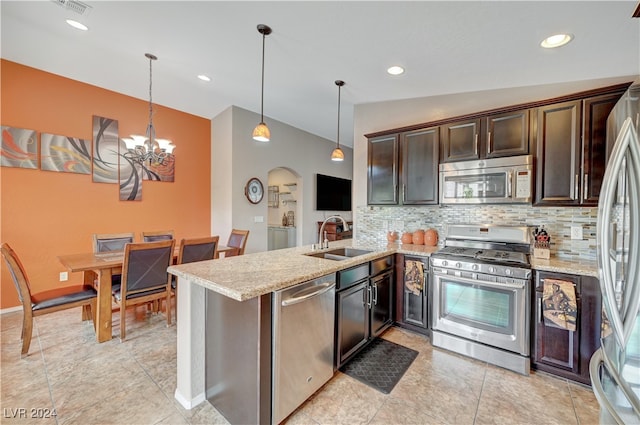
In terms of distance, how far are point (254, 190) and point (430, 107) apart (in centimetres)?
335

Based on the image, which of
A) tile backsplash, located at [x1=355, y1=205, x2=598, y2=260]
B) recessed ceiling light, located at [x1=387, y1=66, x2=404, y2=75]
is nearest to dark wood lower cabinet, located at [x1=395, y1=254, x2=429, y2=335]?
tile backsplash, located at [x1=355, y1=205, x2=598, y2=260]

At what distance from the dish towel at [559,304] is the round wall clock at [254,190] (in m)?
4.37

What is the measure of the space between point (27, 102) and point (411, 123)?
5009 millimetres

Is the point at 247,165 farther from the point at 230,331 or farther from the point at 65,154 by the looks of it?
the point at 230,331

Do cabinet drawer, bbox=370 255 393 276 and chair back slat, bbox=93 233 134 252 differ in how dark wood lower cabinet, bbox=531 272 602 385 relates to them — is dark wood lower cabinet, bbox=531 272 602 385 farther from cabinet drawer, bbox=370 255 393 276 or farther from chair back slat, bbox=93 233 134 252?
chair back slat, bbox=93 233 134 252

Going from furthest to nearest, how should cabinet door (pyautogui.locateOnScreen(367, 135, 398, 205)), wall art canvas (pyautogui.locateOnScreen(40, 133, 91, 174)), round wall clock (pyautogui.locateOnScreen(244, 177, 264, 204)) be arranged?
round wall clock (pyautogui.locateOnScreen(244, 177, 264, 204)), wall art canvas (pyautogui.locateOnScreen(40, 133, 91, 174)), cabinet door (pyautogui.locateOnScreen(367, 135, 398, 205))

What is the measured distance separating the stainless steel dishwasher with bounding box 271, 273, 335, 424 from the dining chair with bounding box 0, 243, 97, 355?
238 centimetres

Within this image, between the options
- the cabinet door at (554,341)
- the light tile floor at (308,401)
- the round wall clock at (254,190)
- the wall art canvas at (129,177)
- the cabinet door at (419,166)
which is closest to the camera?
the light tile floor at (308,401)

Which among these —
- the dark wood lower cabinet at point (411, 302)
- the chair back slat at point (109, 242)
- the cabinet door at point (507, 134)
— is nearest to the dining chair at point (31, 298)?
the chair back slat at point (109, 242)

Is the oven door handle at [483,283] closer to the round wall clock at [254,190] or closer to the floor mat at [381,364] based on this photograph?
the floor mat at [381,364]

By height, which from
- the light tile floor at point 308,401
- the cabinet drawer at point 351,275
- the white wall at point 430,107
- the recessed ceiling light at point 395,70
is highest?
the recessed ceiling light at point 395,70

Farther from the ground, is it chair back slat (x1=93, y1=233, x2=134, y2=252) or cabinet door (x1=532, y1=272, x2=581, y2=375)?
chair back slat (x1=93, y1=233, x2=134, y2=252)

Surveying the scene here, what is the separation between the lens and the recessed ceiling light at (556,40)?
191 centimetres

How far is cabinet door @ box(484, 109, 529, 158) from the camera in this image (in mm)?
2441
